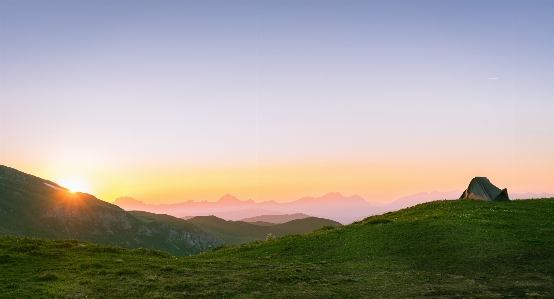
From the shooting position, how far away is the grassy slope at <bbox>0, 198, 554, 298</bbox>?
75.5ft

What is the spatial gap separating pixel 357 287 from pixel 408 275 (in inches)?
193

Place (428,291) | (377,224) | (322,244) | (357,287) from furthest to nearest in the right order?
(377,224)
(322,244)
(357,287)
(428,291)

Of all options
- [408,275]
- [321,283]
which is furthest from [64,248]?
[408,275]

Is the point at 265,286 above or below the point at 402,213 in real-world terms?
below

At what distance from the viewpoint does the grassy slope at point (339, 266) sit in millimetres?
23016

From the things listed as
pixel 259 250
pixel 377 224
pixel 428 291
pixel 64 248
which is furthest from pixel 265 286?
pixel 377 224

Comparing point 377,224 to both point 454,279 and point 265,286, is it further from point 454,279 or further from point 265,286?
point 265,286

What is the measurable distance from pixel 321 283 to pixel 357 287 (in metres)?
2.45

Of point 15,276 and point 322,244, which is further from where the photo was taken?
point 322,244

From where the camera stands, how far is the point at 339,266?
30.7 metres

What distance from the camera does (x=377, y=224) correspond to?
46.4 meters

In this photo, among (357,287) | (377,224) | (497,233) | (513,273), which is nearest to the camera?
(357,287)

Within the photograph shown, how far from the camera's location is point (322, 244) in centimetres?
3975

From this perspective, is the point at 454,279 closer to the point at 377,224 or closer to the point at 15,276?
the point at 377,224
